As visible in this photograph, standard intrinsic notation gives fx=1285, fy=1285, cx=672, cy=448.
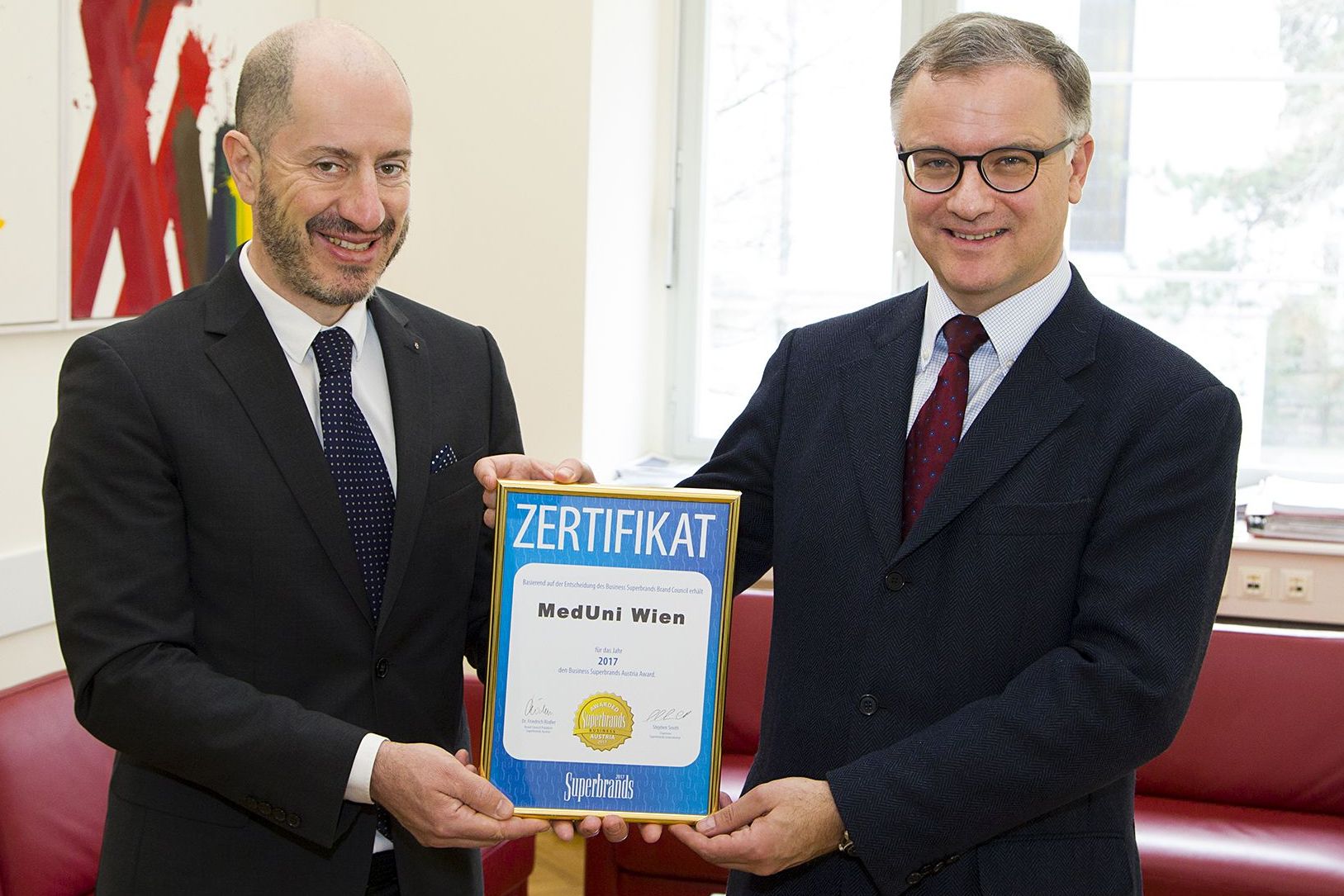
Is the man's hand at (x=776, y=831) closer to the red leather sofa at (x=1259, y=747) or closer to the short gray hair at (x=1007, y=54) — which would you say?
the short gray hair at (x=1007, y=54)

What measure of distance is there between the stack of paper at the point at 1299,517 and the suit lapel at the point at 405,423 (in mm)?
2899

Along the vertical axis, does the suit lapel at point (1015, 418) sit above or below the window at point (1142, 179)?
below

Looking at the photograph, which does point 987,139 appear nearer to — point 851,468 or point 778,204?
point 851,468

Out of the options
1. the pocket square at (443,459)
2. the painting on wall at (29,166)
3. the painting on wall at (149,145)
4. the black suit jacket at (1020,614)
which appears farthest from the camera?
the painting on wall at (149,145)

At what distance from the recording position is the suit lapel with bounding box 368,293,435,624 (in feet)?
5.31

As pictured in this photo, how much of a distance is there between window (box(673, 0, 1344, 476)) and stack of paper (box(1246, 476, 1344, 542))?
0.44 metres

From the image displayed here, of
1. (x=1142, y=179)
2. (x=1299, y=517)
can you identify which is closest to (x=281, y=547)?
(x=1299, y=517)

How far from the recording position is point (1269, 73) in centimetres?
412

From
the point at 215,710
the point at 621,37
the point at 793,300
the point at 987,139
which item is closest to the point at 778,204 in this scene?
the point at 793,300

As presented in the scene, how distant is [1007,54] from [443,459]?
88cm

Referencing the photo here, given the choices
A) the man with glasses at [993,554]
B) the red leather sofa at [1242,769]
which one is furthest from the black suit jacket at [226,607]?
the red leather sofa at [1242,769]

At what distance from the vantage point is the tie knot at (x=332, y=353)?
1.65 m
